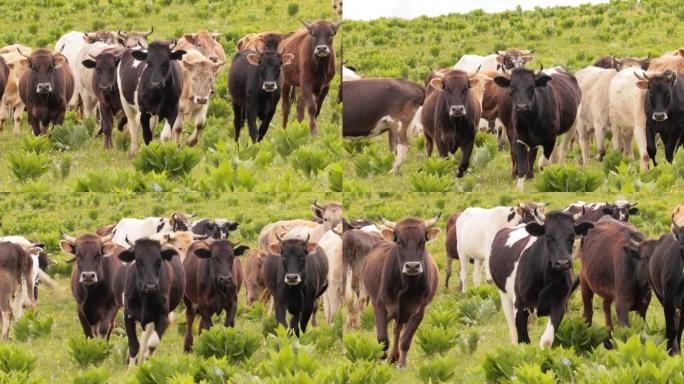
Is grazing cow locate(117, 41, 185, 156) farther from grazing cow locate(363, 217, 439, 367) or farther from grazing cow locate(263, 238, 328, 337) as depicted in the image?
grazing cow locate(363, 217, 439, 367)

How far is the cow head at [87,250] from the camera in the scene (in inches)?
864

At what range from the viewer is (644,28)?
118ft

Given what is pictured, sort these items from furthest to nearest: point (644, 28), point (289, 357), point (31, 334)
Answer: point (644, 28)
point (31, 334)
point (289, 357)

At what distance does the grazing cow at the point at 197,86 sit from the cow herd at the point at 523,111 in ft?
7.64

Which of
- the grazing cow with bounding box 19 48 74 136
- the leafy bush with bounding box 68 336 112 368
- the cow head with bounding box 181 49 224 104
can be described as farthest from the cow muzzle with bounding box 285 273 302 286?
the grazing cow with bounding box 19 48 74 136

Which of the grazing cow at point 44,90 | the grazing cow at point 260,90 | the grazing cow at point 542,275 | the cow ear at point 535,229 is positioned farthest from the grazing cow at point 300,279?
the grazing cow at point 44,90

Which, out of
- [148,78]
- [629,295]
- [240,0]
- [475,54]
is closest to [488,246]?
[629,295]

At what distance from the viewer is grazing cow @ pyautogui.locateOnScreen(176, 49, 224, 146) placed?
83.7 ft

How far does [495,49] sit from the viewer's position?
1316 inches

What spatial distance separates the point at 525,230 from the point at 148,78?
721 cm

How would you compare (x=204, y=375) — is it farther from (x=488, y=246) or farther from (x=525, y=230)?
(x=488, y=246)

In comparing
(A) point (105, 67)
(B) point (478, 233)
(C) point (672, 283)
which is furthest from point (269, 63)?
(C) point (672, 283)

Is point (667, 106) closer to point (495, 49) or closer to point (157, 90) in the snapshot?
point (157, 90)

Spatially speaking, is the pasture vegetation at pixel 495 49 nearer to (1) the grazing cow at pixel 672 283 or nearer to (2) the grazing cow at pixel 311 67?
(2) the grazing cow at pixel 311 67
